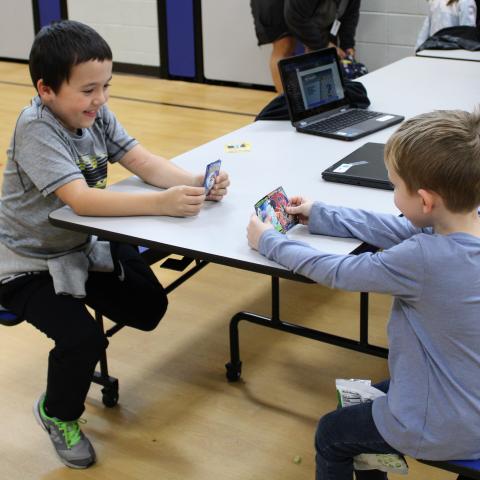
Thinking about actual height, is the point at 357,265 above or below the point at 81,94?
below

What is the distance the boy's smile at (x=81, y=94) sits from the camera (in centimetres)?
193

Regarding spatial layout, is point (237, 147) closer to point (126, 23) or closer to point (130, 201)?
point (130, 201)

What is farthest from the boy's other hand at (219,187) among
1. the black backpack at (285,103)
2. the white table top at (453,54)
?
the white table top at (453,54)

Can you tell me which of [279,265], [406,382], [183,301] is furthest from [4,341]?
[406,382]

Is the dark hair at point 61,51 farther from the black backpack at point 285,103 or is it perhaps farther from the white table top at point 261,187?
the black backpack at point 285,103

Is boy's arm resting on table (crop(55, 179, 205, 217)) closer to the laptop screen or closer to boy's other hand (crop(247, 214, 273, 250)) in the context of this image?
boy's other hand (crop(247, 214, 273, 250))

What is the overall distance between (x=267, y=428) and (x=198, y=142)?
285 centimetres

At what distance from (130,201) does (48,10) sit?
5.96m

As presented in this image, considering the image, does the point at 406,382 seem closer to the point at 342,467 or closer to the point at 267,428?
the point at 342,467

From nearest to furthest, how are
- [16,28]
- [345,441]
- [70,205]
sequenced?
[345,441] → [70,205] → [16,28]

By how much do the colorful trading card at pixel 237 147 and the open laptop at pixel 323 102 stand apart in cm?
22

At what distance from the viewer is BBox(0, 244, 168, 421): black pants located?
196 cm

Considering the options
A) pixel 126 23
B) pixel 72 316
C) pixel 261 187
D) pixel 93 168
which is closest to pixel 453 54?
pixel 261 187

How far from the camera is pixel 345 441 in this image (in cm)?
153
